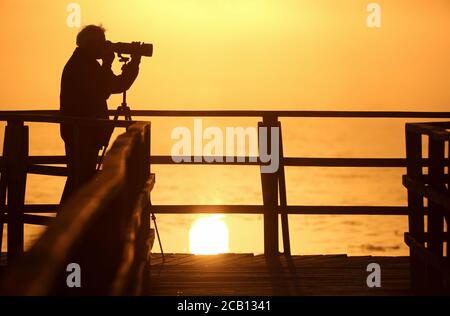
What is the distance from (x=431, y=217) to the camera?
6191mm

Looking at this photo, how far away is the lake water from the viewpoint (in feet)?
193

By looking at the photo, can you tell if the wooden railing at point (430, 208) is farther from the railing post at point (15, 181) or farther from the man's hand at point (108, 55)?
the railing post at point (15, 181)

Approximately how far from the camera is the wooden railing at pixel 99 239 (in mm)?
2186

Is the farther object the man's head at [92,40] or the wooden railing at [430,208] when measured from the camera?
the man's head at [92,40]

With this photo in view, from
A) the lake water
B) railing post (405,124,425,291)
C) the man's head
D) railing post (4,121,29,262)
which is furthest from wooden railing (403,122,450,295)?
the lake water

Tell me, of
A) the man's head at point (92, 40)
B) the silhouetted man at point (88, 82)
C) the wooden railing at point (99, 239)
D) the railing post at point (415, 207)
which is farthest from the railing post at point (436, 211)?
the man's head at point (92, 40)

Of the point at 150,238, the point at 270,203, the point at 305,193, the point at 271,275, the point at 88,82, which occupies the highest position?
the point at 88,82

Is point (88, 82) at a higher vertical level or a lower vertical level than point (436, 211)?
higher

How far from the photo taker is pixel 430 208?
6.20m

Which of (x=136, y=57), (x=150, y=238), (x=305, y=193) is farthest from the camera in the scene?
(x=305, y=193)

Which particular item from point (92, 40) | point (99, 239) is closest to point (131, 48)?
point (92, 40)

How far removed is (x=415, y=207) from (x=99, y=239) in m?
3.63

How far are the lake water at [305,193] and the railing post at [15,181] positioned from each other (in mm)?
34789

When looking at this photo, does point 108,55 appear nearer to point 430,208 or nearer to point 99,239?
point 430,208
